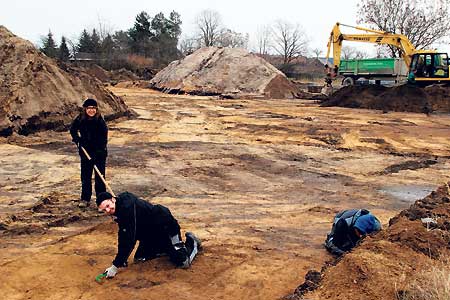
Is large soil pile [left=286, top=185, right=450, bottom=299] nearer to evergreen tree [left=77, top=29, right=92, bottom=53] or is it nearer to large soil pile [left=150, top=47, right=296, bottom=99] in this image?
large soil pile [left=150, top=47, right=296, bottom=99]

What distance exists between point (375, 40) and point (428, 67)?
135 inches

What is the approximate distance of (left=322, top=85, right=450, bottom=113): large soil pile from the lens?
806 inches

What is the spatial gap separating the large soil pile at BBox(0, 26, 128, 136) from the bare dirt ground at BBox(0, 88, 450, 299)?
2.42ft

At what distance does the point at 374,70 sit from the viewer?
2588 cm

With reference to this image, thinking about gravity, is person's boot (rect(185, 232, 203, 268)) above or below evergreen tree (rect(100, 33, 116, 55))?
below

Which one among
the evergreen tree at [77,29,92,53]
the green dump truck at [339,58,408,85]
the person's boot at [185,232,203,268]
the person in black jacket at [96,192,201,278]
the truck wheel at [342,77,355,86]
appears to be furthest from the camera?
the evergreen tree at [77,29,92,53]

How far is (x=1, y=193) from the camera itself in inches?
304

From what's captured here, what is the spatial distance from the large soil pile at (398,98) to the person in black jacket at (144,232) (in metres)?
17.9

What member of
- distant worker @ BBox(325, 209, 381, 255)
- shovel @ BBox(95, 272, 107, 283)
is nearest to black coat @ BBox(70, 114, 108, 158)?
shovel @ BBox(95, 272, 107, 283)

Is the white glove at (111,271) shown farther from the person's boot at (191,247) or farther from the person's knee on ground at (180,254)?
the person's boot at (191,247)

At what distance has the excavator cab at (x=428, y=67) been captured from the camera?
21.9 meters

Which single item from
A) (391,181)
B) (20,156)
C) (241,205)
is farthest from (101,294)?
(20,156)

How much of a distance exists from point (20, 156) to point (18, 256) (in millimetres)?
5910

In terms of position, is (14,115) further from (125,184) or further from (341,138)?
(341,138)
